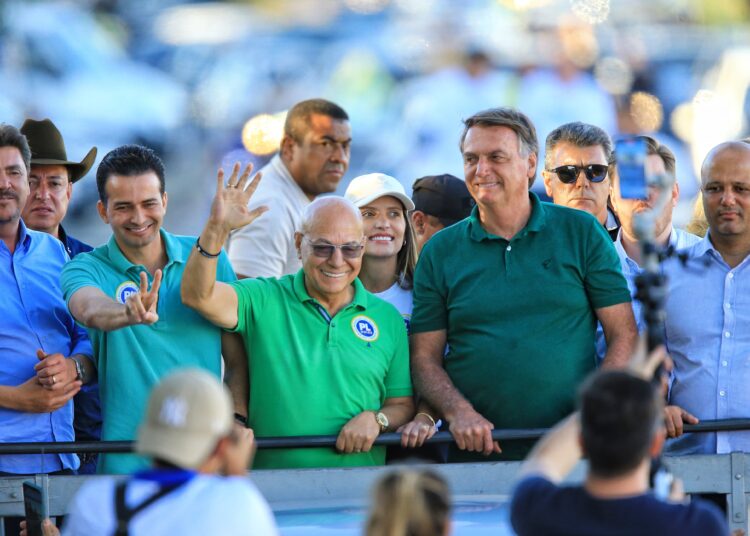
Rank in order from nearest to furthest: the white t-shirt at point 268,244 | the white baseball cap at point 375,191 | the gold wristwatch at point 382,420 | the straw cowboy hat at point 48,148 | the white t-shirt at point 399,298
Answer: the gold wristwatch at point 382,420, the white t-shirt at point 399,298, the white baseball cap at point 375,191, the white t-shirt at point 268,244, the straw cowboy hat at point 48,148

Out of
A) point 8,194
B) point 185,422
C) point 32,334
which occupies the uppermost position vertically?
point 8,194

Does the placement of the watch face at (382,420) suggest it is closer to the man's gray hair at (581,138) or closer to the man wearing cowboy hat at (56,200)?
the man wearing cowboy hat at (56,200)

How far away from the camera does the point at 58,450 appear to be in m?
5.10

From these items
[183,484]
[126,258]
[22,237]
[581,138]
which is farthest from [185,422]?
[581,138]

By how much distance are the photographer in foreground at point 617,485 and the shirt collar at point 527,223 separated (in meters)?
2.08

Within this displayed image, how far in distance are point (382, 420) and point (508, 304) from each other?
657 mm

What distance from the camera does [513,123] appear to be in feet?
18.5

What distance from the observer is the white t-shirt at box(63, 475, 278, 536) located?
3295mm

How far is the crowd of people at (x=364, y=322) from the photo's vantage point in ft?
17.3

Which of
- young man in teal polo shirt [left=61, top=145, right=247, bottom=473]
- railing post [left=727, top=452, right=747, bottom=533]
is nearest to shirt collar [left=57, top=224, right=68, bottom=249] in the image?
young man in teal polo shirt [left=61, top=145, right=247, bottom=473]

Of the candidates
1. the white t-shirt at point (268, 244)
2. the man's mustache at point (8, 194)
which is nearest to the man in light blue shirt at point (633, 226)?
the white t-shirt at point (268, 244)

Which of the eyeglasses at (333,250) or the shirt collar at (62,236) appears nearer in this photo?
the eyeglasses at (333,250)

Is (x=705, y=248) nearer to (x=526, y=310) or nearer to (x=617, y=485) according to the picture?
(x=526, y=310)

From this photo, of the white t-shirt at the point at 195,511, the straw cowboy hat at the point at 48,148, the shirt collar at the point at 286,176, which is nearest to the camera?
the white t-shirt at the point at 195,511
